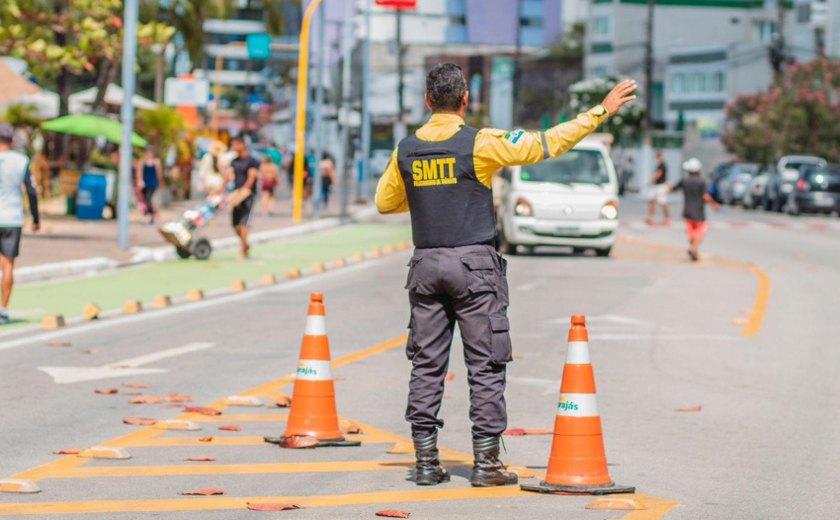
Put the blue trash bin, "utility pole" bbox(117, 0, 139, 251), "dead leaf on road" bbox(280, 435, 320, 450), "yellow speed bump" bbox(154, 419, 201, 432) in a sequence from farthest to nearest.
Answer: the blue trash bin
"utility pole" bbox(117, 0, 139, 251)
"yellow speed bump" bbox(154, 419, 201, 432)
"dead leaf on road" bbox(280, 435, 320, 450)

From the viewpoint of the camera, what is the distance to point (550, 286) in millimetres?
22312

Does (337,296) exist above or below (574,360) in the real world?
below

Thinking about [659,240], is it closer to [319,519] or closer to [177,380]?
[177,380]

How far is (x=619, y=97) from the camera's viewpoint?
25.9 feet

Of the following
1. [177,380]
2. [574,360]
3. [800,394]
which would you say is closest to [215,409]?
[177,380]

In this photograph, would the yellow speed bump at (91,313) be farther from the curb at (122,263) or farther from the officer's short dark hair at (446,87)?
the officer's short dark hair at (446,87)

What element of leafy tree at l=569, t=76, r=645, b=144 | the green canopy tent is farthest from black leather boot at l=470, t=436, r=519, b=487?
leafy tree at l=569, t=76, r=645, b=144

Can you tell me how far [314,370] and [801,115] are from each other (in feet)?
206

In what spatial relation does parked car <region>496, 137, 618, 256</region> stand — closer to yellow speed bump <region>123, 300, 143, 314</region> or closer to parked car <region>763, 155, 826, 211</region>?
yellow speed bump <region>123, 300, 143, 314</region>

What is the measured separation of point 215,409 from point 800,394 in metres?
4.32

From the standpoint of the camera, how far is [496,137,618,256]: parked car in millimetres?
28641

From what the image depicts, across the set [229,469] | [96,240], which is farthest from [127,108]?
[229,469]

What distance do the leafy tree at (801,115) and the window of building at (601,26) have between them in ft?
111

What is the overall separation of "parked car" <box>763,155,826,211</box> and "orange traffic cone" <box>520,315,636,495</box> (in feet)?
155
